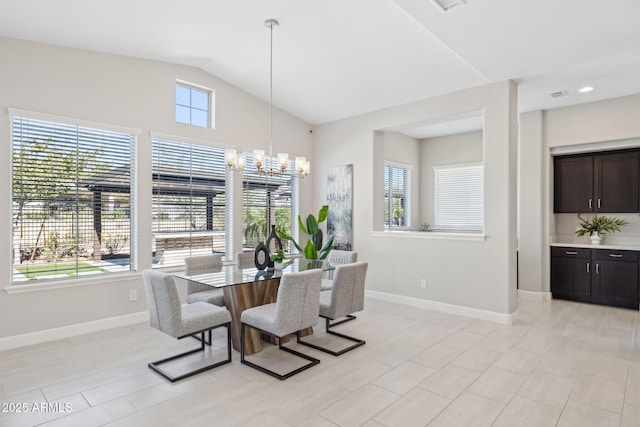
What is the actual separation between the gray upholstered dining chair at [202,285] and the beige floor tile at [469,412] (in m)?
2.46

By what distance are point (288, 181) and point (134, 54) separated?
2969 millimetres

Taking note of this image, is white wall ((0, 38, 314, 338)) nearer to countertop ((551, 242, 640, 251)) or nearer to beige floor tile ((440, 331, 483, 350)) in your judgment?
beige floor tile ((440, 331, 483, 350))

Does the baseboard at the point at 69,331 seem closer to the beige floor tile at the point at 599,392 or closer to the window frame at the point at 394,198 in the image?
the beige floor tile at the point at 599,392

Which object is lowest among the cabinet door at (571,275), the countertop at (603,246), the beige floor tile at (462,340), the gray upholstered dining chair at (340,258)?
the beige floor tile at (462,340)

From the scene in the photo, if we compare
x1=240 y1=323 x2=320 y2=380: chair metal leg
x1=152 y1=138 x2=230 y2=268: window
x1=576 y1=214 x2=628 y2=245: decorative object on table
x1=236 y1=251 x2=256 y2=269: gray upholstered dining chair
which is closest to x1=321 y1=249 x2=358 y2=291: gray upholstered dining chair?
x1=236 y1=251 x2=256 y2=269: gray upholstered dining chair

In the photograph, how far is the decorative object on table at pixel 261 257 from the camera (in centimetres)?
386

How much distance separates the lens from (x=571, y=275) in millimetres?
5566

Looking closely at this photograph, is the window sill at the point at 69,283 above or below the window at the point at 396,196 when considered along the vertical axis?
below

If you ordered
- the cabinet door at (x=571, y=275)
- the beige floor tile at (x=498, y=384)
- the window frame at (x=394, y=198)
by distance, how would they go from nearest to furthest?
the beige floor tile at (x=498, y=384) < the cabinet door at (x=571, y=275) < the window frame at (x=394, y=198)

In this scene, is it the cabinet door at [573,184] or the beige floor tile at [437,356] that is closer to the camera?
the beige floor tile at [437,356]

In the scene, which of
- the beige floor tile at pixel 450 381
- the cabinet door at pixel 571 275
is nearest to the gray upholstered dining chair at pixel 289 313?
the beige floor tile at pixel 450 381

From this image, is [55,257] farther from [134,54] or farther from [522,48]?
[522,48]

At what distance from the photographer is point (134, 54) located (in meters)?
4.45

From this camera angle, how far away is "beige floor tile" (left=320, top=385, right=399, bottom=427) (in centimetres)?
244
